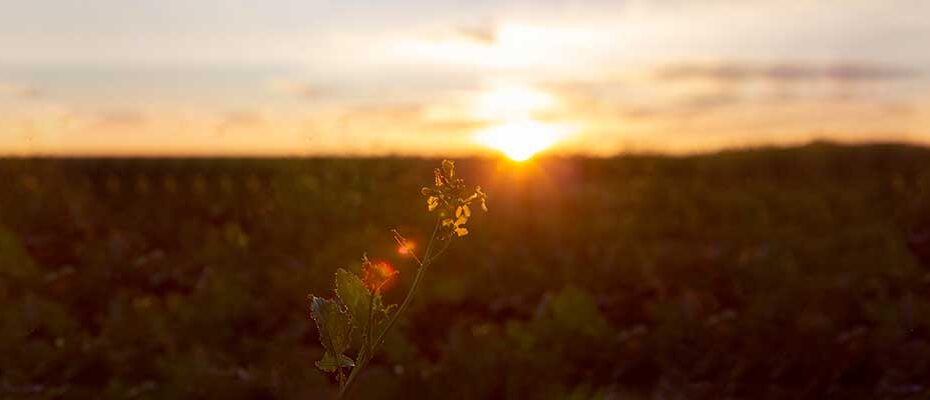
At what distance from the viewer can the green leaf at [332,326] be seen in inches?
112

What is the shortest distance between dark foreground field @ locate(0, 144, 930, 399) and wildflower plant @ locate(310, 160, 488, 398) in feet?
6.89

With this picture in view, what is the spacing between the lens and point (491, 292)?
25.0ft

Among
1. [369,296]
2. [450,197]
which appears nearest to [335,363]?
[369,296]

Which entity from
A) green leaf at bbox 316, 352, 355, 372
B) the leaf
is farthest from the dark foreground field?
the leaf

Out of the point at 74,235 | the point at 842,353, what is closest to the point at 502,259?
the point at 842,353

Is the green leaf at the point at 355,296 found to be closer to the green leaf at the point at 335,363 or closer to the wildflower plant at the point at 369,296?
the wildflower plant at the point at 369,296

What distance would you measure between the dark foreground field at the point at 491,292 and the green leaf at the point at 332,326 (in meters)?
2.08

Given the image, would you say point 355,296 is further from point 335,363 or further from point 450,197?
point 450,197

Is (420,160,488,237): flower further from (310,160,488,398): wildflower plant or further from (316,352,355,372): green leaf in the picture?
(316,352,355,372): green leaf

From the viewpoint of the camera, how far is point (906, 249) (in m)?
8.77

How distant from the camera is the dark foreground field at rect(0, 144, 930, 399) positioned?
18.3 ft

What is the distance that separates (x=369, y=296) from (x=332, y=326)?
137 millimetres

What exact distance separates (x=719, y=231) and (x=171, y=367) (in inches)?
242

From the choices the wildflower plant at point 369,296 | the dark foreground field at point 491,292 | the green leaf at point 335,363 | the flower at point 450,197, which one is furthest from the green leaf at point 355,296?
the dark foreground field at point 491,292
